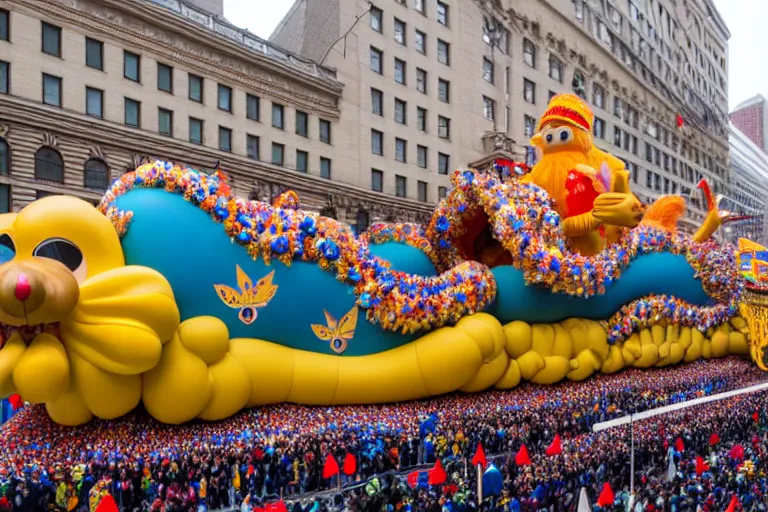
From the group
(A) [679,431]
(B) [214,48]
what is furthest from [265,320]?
(B) [214,48]

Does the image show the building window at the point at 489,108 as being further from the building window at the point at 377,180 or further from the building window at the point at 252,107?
the building window at the point at 252,107

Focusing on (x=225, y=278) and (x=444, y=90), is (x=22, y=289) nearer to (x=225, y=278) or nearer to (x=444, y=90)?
(x=225, y=278)

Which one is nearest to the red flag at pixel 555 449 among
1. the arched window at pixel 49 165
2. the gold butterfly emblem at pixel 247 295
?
the gold butterfly emblem at pixel 247 295

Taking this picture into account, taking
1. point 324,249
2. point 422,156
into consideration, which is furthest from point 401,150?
point 324,249

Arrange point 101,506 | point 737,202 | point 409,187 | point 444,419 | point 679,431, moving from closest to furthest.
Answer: point 101,506 → point 444,419 → point 679,431 → point 409,187 → point 737,202

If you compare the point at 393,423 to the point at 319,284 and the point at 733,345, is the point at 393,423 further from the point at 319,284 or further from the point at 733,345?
the point at 733,345

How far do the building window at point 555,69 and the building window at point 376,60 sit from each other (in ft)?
43.7

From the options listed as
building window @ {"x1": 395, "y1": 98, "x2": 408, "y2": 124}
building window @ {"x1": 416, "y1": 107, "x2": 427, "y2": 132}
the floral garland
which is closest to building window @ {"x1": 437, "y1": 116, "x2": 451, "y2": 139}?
building window @ {"x1": 416, "y1": 107, "x2": 427, "y2": 132}

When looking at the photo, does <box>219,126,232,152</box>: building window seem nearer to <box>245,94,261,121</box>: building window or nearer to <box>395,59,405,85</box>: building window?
<box>245,94,261,121</box>: building window

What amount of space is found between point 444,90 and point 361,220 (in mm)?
8487

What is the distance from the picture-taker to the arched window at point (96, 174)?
19.9 m

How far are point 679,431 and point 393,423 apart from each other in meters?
5.49

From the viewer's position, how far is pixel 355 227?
89.9 ft

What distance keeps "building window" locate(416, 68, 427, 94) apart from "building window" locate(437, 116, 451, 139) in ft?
5.23
